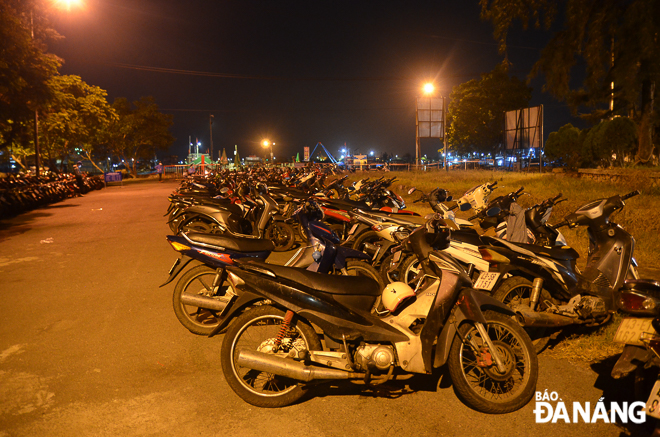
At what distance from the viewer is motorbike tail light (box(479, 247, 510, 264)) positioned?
13.4ft

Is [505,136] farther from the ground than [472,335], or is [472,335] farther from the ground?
[505,136]

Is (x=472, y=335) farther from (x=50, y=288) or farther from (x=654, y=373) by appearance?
(x=50, y=288)

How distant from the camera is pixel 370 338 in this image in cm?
320

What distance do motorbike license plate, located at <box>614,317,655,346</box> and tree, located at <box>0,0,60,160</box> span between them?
1836cm

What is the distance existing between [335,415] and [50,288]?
5124 millimetres

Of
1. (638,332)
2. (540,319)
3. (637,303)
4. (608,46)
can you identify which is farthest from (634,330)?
(608,46)

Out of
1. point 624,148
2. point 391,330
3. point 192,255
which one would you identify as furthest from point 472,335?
point 624,148

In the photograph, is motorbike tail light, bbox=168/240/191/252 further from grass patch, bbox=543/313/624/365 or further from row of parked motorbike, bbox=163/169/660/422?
grass patch, bbox=543/313/624/365

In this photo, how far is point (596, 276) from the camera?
4.46 metres

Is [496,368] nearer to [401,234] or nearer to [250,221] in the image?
[401,234]

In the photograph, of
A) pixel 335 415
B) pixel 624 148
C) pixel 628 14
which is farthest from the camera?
pixel 624 148

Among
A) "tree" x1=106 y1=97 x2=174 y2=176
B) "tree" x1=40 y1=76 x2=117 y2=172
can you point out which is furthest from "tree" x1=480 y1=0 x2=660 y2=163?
"tree" x1=106 y1=97 x2=174 y2=176

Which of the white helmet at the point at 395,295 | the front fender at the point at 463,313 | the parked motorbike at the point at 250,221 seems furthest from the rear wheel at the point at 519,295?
the parked motorbike at the point at 250,221

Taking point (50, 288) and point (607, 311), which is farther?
point (50, 288)
